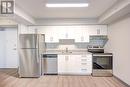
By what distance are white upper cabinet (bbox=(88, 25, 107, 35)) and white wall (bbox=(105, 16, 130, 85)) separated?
0.47m

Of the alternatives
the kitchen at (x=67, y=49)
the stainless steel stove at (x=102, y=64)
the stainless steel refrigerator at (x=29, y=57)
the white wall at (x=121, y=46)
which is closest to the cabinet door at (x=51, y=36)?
→ the kitchen at (x=67, y=49)

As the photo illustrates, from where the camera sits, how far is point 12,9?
13.0 ft

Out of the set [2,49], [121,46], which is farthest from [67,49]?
[2,49]

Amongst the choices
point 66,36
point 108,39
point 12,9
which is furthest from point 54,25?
point 12,9

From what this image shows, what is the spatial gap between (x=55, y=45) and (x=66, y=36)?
747 millimetres

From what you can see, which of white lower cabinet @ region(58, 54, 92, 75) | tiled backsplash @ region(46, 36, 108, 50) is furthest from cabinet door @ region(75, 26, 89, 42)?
white lower cabinet @ region(58, 54, 92, 75)

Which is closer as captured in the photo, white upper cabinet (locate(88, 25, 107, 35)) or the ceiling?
the ceiling

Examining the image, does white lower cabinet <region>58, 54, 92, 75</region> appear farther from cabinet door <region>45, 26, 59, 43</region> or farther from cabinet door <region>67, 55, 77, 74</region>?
cabinet door <region>45, 26, 59, 43</region>

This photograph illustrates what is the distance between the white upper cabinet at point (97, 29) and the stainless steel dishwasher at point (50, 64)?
1983 millimetres

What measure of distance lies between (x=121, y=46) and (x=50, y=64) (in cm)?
310

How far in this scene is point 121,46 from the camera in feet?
19.5

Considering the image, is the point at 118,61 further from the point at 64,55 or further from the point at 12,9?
the point at 12,9

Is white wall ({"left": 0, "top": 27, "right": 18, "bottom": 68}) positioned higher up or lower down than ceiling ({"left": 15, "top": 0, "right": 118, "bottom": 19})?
lower down

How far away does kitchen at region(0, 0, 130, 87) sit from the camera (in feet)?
20.3
